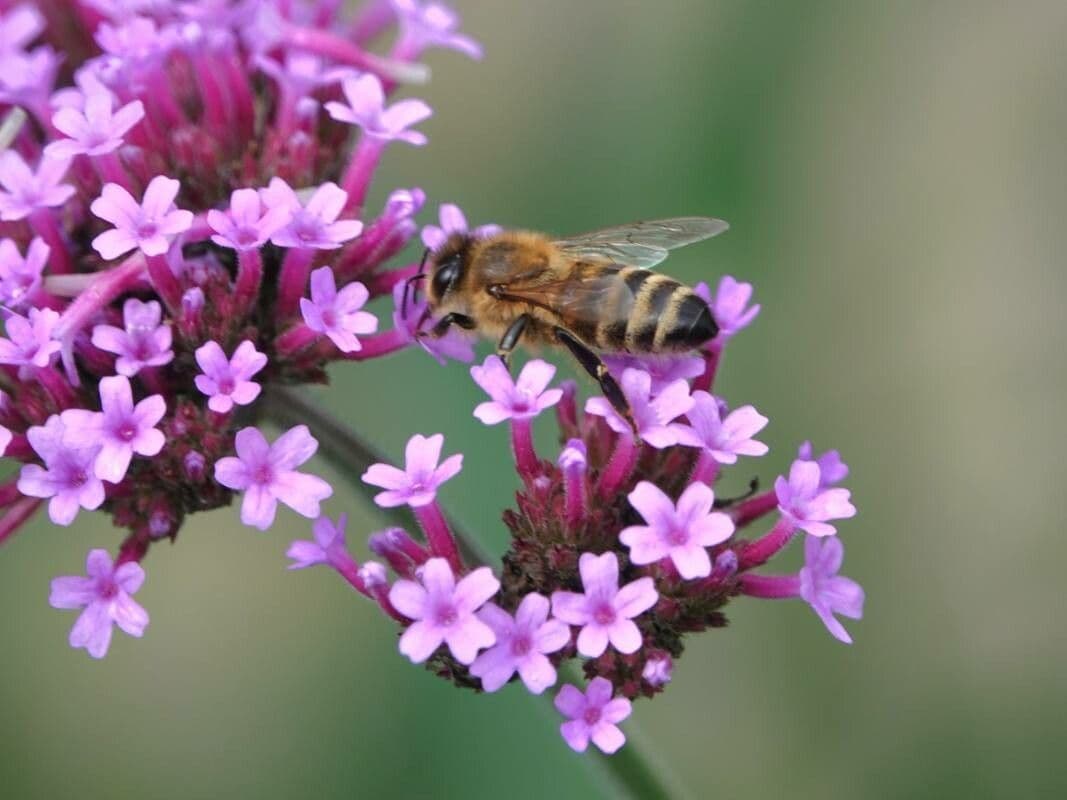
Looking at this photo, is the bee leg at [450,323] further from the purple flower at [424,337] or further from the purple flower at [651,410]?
the purple flower at [651,410]

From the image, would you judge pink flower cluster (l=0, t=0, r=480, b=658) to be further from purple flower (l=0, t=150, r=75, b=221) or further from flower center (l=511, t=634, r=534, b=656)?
flower center (l=511, t=634, r=534, b=656)

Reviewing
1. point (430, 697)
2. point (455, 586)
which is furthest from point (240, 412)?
point (430, 697)

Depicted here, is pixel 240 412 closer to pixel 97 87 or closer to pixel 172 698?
pixel 97 87

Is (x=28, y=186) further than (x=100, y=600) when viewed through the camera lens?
Yes

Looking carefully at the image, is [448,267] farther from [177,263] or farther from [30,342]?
[30,342]

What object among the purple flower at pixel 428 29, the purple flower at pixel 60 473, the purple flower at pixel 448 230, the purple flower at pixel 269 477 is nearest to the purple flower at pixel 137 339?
the purple flower at pixel 60 473

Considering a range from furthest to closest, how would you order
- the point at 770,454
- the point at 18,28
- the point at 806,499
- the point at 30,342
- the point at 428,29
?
1. the point at 770,454
2. the point at 428,29
3. the point at 18,28
4. the point at 30,342
5. the point at 806,499

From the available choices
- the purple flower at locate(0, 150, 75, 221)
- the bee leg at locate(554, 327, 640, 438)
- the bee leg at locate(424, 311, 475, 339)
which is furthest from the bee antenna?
the purple flower at locate(0, 150, 75, 221)

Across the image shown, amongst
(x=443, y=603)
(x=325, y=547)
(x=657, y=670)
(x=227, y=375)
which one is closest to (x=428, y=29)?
(x=227, y=375)
